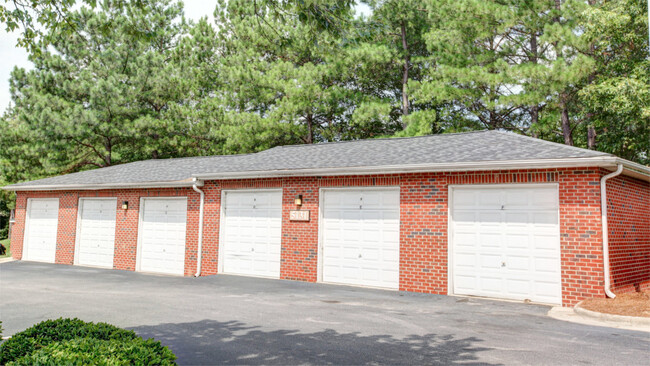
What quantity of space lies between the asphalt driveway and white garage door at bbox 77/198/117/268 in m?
4.73

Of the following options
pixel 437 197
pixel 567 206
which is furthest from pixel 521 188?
pixel 437 197

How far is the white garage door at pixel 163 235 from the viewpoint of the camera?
619 inches

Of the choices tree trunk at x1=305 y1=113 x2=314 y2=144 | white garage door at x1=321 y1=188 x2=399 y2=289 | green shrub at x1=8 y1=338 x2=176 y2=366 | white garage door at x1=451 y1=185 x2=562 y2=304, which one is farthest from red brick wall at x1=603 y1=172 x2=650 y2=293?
tree trunk at x1=305 y1=113 x2=314 y2=144

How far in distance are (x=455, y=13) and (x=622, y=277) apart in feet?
51.3

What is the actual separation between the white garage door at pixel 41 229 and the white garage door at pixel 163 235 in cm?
485

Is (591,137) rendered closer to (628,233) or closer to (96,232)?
(628,233)

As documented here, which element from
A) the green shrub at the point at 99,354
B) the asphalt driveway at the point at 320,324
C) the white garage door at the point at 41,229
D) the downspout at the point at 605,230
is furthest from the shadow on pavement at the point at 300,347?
the white garage door at the point at 41,229

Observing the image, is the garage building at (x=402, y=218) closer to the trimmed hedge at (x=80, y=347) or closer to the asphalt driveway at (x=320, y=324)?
the asphalt driveway at (x=320, y=324)

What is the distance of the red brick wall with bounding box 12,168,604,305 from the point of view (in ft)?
31.4

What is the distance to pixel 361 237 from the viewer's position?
12.4m

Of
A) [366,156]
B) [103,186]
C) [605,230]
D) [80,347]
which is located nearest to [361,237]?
[366,156]

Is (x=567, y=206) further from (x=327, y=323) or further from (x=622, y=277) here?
(x=327, y=323)

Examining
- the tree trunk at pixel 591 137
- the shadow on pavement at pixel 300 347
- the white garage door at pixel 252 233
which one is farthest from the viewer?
the tree trunk at pixel 591 137

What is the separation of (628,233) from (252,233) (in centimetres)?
942
